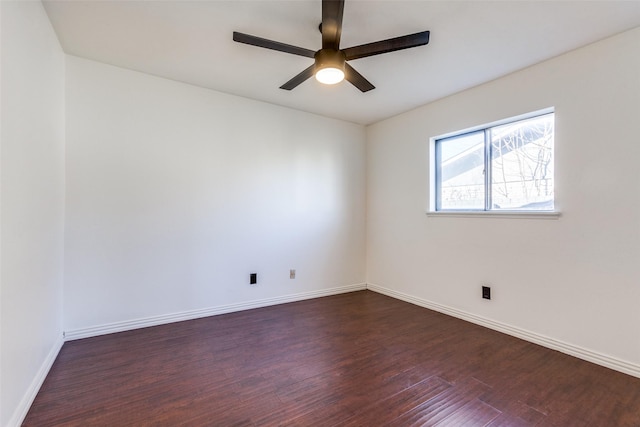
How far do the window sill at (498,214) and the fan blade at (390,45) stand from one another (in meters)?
1.73

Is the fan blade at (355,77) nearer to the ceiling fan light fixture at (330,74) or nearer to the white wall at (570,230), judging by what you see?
the ceiling fan light fixture at (330,74)

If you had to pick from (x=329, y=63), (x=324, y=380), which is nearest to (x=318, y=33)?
(x=329, y=63)

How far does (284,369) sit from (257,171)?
82.4 inches

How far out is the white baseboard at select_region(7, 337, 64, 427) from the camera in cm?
147

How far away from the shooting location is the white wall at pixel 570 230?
2.06 m

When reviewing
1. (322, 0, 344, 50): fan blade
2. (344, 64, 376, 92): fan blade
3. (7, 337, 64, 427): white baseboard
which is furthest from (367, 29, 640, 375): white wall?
(7, 337, 64, 427): white baseboard

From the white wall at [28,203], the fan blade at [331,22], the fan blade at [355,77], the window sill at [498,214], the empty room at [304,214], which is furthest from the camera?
the window sill at [498,214]

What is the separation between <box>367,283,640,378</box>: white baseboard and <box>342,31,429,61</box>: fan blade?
2.49 meters

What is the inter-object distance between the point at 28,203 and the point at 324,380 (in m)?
2.03

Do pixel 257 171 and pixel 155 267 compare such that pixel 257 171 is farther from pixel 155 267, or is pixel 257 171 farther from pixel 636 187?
pixel 636 187

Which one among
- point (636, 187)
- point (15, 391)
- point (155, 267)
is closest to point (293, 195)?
Answer: point (155, 267)

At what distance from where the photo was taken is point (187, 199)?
295cm

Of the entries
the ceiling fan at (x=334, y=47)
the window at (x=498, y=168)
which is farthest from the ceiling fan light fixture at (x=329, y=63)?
the window at (x=498, y=168)

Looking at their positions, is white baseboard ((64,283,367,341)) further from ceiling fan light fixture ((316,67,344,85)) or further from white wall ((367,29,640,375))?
ceiling fan light fixture ((316,67,344,85))
